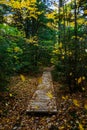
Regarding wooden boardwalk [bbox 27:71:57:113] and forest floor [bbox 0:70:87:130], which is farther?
wooden boardwalk [bbox 27:71:57:113]

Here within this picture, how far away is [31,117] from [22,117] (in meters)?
0.33

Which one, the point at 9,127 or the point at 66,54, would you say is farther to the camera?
the point at 66,54

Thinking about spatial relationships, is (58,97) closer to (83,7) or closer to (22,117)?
(22,117)

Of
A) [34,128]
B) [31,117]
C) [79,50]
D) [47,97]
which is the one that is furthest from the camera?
[79,50]

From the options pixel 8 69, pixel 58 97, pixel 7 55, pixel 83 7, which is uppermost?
pixel 83 7

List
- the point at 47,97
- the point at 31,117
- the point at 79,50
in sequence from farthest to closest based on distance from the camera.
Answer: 1. the point at 79,50
2. the point at 47,97
3. the point at 31,117

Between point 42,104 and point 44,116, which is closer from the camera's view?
point 44,116

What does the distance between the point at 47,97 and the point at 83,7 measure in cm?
376

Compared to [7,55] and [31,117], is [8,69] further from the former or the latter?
[31,117]

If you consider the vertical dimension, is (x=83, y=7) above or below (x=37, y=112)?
above

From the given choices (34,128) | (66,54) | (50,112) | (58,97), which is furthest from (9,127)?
(66,54)

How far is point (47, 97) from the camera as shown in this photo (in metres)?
9.39

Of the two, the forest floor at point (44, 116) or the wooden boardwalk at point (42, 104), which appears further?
the wooden boardwalk at point (42, 104)

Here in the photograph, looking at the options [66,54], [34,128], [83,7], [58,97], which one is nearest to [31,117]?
[34,128]
